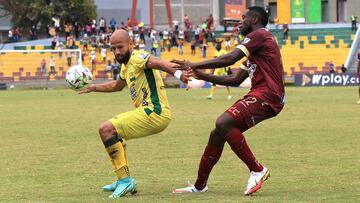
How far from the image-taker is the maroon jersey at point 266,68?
913 centimetres

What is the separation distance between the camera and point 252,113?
9188 mm

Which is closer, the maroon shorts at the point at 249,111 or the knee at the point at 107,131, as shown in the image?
the maroon shorts at the point at 249,111

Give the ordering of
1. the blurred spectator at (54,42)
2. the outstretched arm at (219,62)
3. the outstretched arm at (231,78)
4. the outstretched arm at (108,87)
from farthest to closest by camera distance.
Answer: the blurred spectator at (54,42) < the outstretched arm at (108,87) < the outstretched arm at (231,78) < the outstretched arm at (219,62)

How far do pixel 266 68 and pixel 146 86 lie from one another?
1.48 m

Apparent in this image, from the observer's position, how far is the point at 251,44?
356 inches

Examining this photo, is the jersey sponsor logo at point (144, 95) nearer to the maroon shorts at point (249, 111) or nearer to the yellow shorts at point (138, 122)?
the yellow shorts at point (138, 122)

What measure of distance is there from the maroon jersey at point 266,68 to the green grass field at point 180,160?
1.16 meters

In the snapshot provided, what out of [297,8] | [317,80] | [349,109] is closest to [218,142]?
[349,109]

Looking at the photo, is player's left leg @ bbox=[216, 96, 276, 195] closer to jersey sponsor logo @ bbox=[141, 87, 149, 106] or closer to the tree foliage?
jersey sponsor logo @ bbox=[141, 87, 149, 106]

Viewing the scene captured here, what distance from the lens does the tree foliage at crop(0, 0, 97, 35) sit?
2758 inches

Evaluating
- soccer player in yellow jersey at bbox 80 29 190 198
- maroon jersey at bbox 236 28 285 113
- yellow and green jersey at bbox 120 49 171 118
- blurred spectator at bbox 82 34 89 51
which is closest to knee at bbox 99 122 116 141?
soccer player in yellow jersey at bbox 80 29 190 198

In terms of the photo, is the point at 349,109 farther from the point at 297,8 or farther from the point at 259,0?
the point at 259,0

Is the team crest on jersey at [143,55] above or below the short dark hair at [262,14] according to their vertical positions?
below

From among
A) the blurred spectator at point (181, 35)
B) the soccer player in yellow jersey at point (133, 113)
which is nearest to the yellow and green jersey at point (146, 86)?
the soccer player in yellow jersey at point (133, 113)
